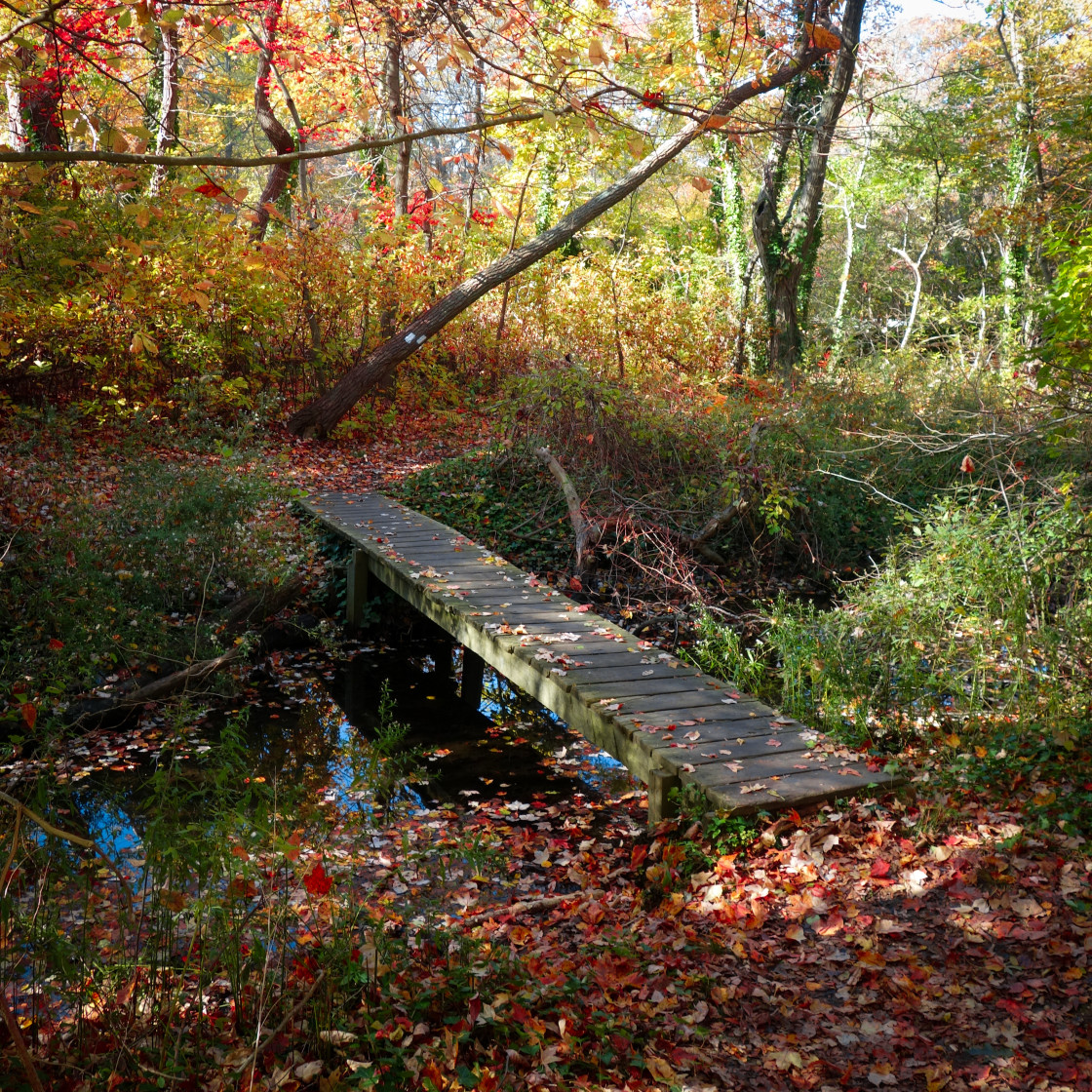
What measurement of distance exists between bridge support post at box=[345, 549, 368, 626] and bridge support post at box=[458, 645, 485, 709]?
1.50m

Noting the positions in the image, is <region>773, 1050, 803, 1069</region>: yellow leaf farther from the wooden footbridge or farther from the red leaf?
the red leaf

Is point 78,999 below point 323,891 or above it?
below

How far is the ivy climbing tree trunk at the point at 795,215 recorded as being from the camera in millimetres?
14695

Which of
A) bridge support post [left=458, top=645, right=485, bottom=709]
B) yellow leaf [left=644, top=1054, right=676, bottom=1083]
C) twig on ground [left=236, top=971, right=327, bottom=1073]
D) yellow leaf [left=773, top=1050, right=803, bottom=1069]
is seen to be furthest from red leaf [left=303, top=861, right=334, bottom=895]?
bridge support post [left=458, top=645, right=485, bottom=709]

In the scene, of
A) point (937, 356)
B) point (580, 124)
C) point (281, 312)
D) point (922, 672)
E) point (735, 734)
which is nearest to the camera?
point (580, 124)

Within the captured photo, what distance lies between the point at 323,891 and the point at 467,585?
4.39m

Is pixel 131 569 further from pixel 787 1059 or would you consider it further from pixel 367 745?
pixel 787 1059

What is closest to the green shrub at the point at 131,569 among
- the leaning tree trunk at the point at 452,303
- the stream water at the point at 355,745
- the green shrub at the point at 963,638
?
the stream water at the point at 355,745

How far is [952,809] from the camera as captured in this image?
4.11 meters

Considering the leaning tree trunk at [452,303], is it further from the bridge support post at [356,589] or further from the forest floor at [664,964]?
the forest floor at [664,964]

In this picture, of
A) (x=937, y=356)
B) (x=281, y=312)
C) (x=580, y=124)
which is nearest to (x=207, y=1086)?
(x=580, y=124)

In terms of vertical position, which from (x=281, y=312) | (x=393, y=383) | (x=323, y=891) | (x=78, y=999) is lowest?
(x=78, y=999)

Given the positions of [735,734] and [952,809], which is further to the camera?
[735,734]

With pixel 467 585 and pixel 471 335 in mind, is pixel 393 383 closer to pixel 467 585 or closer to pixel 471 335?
pixel 471 335
